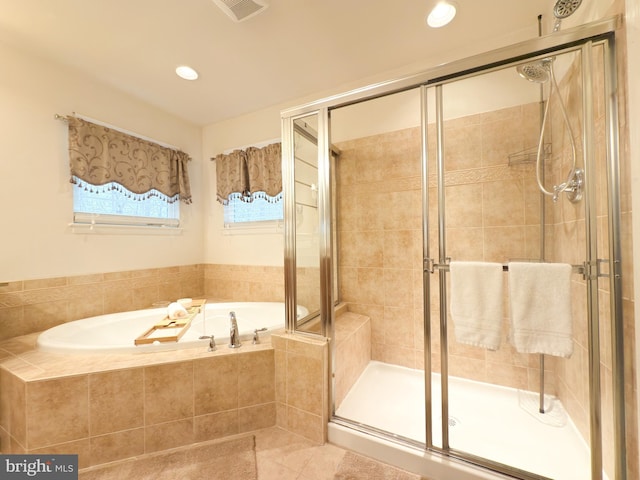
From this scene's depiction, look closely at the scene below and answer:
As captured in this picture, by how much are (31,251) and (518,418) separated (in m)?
3.38

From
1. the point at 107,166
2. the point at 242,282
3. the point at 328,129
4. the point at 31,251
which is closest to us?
the point at 328,129

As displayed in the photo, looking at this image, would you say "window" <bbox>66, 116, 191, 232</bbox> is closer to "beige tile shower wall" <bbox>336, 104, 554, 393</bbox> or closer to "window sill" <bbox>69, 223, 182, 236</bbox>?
"window sill" <bbox>69, 223, 182, 236</bbox>

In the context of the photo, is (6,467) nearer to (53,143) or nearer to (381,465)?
(381,465)


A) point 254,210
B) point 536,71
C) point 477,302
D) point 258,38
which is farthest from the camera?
point 254,210

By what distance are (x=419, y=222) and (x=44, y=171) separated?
2.82 metres

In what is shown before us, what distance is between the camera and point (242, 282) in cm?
267

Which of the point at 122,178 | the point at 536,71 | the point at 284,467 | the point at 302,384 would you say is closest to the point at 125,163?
the point at 122,178

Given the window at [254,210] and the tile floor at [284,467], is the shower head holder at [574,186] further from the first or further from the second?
the window at [254,210]

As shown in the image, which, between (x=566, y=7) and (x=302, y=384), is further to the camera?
(x=302, y=384)

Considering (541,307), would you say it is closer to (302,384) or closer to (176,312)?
(302,384)

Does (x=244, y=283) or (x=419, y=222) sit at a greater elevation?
(x=419, y=222)

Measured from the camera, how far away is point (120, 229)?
2221 millimetres

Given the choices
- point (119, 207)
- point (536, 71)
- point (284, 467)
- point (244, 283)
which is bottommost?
point (284, 467)

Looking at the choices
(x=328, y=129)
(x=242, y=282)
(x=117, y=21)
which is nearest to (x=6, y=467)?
(x=242, y=282)
